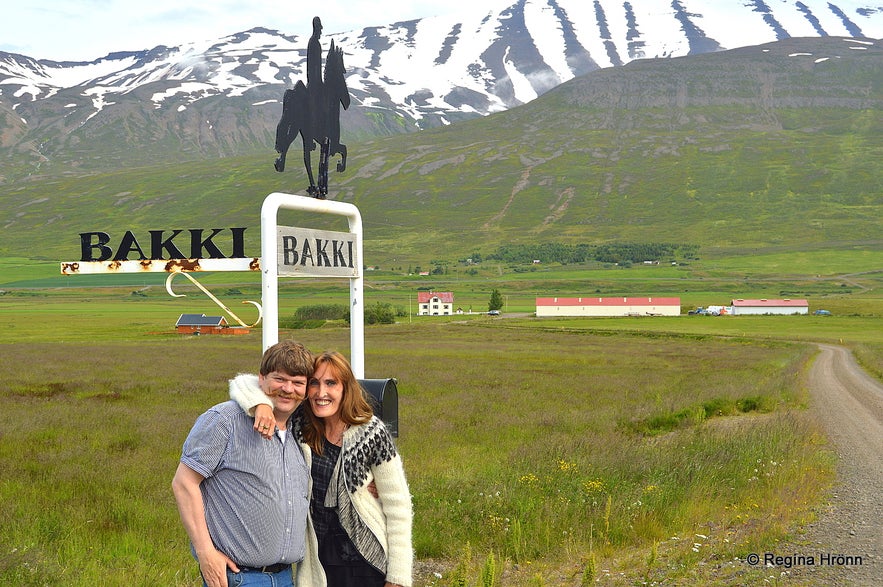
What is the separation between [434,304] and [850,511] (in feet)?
363

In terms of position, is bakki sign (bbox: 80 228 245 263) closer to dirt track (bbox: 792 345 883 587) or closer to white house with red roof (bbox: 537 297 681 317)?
dirt track (bbox: 792 345 883 587)

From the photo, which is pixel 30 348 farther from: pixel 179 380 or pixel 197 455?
pixel 197 455

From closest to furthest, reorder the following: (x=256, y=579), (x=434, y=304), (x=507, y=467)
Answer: (x=256, y=579), (x=507, y=467), (x=434, y=304)

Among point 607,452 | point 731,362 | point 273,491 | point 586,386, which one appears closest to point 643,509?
point 607,452

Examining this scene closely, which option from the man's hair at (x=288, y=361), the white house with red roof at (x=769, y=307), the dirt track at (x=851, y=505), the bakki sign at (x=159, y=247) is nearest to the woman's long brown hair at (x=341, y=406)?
the man's hair at (x=288, y=361)

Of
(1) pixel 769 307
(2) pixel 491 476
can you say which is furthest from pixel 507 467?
(1) pixel 769 307

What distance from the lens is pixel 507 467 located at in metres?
12.1

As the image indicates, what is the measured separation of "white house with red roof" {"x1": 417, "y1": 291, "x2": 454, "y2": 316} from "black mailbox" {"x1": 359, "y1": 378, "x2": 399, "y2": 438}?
10990 cm

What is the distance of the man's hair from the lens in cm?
454

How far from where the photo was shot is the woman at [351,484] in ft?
15.3

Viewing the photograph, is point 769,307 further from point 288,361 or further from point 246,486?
point 246,486

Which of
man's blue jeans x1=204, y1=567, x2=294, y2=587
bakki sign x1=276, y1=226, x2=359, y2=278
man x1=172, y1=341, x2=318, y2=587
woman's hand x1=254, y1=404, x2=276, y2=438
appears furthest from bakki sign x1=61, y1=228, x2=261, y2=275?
man's blue jeans x1=204, y1=567, x2=294, y2=587

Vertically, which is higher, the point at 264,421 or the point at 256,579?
the point at 264,421

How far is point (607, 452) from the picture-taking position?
12758mm
